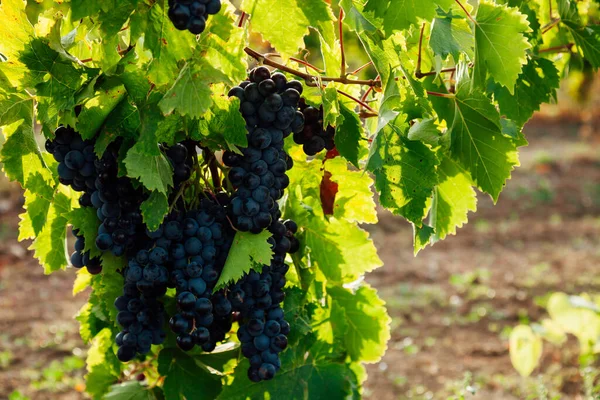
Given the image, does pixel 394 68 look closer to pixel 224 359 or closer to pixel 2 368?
pixel 224 359

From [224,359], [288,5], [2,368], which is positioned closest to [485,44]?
[288,5]

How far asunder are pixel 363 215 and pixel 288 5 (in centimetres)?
74

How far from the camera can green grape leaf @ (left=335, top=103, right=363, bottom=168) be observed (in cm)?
182

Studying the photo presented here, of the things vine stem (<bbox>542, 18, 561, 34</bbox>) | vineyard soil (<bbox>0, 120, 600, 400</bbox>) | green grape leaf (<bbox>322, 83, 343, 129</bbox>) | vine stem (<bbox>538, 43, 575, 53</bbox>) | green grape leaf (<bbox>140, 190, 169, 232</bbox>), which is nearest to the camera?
green grape leaf (<bbox>140, 190, 169, 232</bbox>)

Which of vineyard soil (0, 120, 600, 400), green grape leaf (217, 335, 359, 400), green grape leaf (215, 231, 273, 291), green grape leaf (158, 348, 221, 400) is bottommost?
vineyard soil (0, 120, 600, 400)

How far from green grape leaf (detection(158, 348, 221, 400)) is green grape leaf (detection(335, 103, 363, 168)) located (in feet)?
2.55

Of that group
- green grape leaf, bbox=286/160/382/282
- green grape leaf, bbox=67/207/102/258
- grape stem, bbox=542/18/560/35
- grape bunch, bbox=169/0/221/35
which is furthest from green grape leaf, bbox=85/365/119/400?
grape stem, bbox=542/18/560/35

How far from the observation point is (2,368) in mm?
4430

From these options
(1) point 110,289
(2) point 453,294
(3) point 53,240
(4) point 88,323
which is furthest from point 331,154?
(2) point 453,294

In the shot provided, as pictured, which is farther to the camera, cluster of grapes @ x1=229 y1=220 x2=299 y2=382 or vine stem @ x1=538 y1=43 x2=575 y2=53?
vine stem @ x1=538 y1=43 x2=575 y2=53

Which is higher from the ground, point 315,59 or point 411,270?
point 411,270

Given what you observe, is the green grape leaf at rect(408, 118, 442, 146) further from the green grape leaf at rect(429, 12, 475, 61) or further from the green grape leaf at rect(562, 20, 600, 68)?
the green grape leaf at rect(562, 20, 600, 68)

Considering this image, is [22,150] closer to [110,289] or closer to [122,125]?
[122,125]

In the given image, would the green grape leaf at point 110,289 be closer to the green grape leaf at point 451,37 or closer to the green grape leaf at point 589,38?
the green grape leaf at point 451,37
